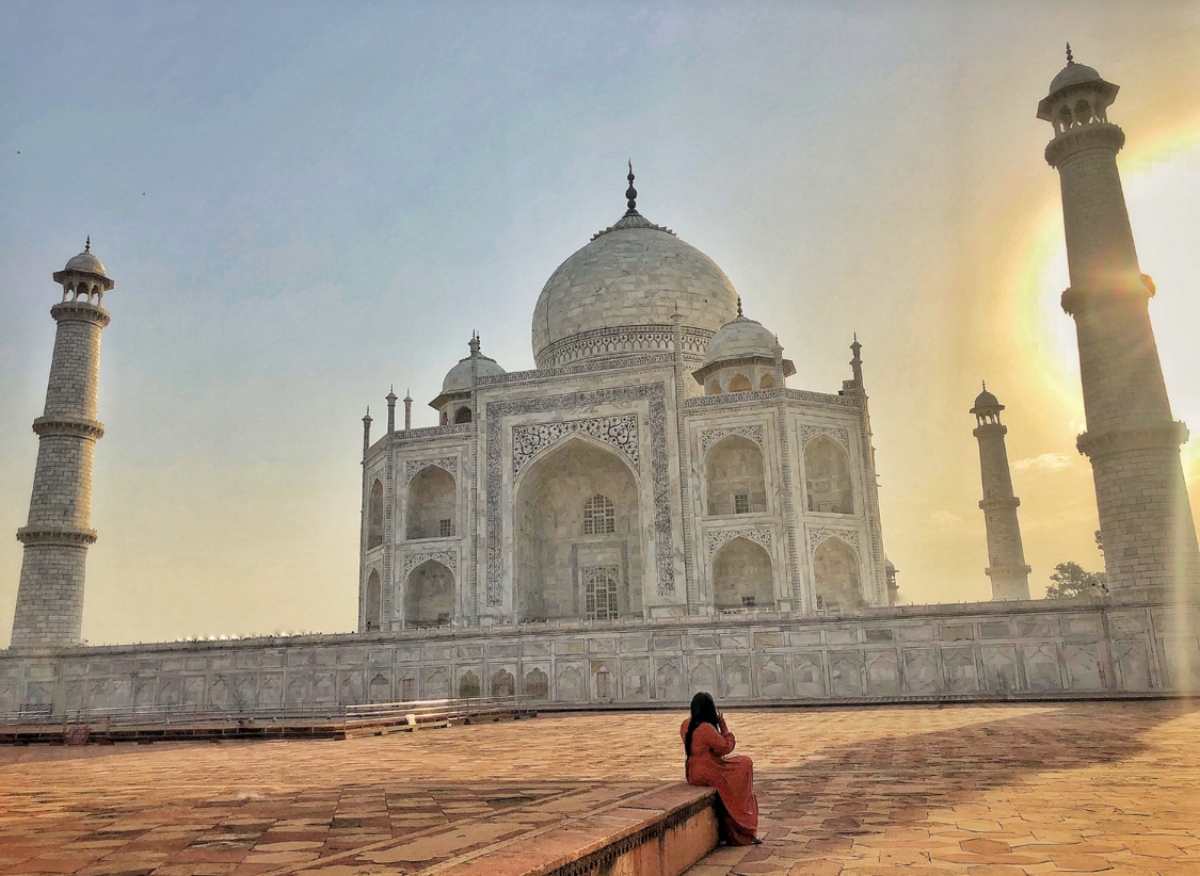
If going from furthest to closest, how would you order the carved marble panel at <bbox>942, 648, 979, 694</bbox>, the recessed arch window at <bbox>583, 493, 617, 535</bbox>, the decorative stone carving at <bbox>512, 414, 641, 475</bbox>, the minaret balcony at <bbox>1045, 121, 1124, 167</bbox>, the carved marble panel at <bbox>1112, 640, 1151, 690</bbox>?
1. the recessed arch window at <bbox>583, 493, 617, 535</bbox>
2. the decorative stone carving at <bbox>512, 414, 641, 475</bbox>
3. the minaret balcony at <bbox>1045, 121, 1124, 167</bbox>
4. the carved marble panel at <bbox>942, 648, 979, 694</bbox>
5. the carved marble panel at <bbox>1112, 640, 1151, 690</bbox>

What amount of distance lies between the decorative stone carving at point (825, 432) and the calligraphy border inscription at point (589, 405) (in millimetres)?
3037

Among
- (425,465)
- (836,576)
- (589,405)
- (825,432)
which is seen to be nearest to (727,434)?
(825,432)

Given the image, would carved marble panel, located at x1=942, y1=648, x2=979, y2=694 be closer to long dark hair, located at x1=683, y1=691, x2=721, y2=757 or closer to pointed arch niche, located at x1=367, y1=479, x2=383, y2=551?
long dark hair, located at x1=683, y1=691, x2=721, y2=757

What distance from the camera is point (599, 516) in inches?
924

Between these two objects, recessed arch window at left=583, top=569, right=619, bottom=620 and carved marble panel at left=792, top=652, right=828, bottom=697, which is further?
recessed arch window at left=583, top=569, right=619, bottom=620

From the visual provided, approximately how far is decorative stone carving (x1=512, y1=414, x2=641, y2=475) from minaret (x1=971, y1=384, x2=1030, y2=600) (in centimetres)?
950

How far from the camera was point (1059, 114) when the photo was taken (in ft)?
51.4

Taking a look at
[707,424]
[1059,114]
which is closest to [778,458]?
[707,424]

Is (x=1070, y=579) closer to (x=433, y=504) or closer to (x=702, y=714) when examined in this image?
(x=433, y=504)

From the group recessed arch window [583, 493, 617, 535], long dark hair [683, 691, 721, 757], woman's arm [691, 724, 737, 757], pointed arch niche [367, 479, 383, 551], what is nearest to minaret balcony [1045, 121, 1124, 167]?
recessed arch window [583, 493, 617, 535]

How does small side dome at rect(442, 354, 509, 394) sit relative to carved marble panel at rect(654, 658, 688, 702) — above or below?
above

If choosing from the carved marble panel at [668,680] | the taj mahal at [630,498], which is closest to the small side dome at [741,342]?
the taj mahal at [630,498]

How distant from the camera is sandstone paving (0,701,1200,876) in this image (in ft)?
11.0

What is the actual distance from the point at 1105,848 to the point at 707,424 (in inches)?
715
